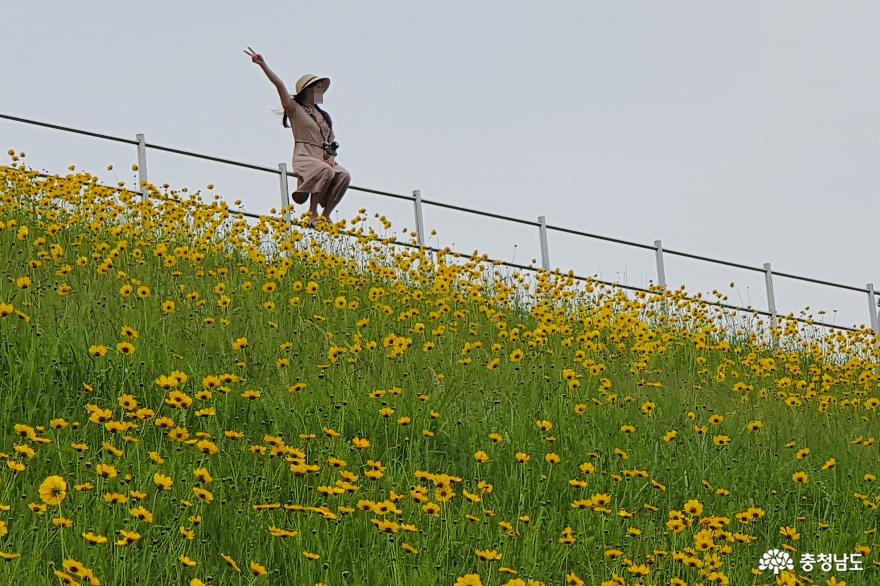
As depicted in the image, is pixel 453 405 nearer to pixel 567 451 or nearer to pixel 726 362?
pixel 567 451

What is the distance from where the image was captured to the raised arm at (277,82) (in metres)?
11.5

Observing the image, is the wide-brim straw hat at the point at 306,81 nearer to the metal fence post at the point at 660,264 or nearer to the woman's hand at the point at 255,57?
the woman's hand at the point at 255,57

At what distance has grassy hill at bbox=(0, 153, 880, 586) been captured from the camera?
178 inches

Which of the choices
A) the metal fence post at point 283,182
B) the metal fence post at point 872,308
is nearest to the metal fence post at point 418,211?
the metal fence post at point 283,182

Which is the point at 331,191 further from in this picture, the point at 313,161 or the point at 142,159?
the point at 142,159

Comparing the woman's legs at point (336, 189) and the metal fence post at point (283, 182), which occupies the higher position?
the metal fence post at point (283, 182)

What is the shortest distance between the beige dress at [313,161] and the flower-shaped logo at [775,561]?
7.41 meters

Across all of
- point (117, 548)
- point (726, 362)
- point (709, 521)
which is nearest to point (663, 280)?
point (726, 362)

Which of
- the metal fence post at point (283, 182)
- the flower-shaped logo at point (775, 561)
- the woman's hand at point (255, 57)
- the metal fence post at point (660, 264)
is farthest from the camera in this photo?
the metal fence post at point (660, 264)

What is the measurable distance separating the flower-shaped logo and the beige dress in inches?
292

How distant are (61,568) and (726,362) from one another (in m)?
6.37

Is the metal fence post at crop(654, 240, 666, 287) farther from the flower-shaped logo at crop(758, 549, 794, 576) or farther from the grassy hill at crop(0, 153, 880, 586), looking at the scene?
the flower-shaped logo at crop(758, 549, 794, 576)

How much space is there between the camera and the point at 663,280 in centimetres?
1600

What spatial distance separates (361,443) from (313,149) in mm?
7433
